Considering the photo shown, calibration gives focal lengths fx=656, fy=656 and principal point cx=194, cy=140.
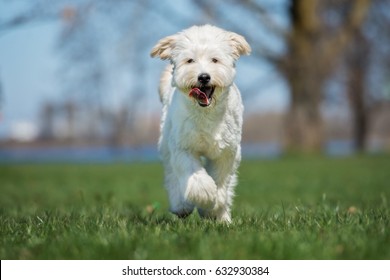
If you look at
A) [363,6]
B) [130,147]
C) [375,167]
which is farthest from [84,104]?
[375,167]

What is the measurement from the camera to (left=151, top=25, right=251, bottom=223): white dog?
5.46m

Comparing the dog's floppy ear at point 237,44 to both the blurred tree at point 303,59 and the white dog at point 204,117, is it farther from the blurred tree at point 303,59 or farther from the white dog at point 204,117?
the blurred tree at point 303,59

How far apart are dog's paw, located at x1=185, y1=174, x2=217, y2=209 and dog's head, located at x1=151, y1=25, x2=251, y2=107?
0.62m

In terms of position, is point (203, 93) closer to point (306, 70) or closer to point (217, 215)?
point (217, 215)

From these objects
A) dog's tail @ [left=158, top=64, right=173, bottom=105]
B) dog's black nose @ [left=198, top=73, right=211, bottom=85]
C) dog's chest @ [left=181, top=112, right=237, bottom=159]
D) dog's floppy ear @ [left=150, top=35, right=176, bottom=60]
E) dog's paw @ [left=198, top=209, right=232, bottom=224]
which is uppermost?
dog's floppy ear @ [left=150, top=35, right=176, bottom=60]

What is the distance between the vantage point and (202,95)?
215 inches

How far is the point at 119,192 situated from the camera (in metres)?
13.3

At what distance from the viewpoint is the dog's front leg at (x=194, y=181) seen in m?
5.46

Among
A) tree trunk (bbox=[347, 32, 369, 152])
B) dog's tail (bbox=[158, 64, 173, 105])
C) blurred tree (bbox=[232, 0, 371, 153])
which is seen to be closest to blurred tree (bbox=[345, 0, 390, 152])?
tree trunk (bbox=[347, 32, 369, 152])

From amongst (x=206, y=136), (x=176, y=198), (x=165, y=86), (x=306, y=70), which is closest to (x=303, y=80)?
(x=306, y=70)

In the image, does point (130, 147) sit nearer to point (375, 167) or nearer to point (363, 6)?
point (363, 6)

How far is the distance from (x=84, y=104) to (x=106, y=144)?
7.84m

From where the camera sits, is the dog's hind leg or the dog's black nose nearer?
the dog's black nose

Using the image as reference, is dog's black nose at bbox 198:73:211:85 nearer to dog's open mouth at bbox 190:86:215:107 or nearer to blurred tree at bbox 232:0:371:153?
dog's open mouth at bbox 190:86:215:107
